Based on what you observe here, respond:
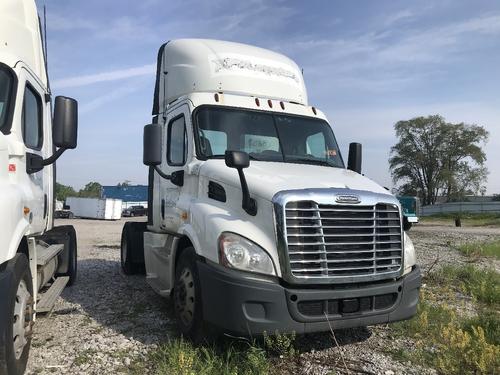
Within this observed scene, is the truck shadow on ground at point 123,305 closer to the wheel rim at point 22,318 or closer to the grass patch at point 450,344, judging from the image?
the wheel rim at point 22,318

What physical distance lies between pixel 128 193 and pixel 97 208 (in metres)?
17.6

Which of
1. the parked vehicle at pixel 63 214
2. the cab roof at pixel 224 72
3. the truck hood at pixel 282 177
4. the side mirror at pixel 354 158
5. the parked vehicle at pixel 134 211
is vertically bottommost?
the parked vehicle at pixel 134 211

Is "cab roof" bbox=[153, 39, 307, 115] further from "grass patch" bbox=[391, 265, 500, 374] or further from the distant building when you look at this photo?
the distant building

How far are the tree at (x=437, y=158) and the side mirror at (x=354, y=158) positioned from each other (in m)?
62.1

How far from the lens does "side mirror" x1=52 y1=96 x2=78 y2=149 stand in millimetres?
4496

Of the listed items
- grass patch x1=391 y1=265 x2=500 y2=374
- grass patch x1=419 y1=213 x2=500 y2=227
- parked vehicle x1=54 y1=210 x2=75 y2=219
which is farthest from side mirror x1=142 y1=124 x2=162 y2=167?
grass patch x1=419 y1=213 x2=500 y2=227

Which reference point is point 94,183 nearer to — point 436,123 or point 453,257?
point 436,123

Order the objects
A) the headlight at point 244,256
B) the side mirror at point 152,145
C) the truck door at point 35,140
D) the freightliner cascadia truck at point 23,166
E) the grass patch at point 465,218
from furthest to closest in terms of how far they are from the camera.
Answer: the grass patch at point 465,218
the side mirror at point 152,145
the truck door at point 35,140
the headlight at point 244,256
the freightliner cascadia truck at point 23,166

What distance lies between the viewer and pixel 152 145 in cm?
557

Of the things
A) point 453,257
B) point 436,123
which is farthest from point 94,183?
point 453,257

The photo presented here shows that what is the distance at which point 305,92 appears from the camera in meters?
7.34

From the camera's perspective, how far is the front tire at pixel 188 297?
4.67 metres

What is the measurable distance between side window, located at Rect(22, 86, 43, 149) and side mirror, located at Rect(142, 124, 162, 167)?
Answer: 1187mm

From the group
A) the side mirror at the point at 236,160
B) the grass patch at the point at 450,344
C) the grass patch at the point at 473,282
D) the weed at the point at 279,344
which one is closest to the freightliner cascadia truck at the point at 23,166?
the side mirror at the point at 236,160
